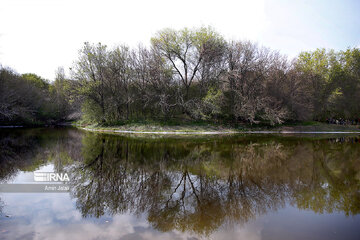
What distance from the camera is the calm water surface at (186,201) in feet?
16.9

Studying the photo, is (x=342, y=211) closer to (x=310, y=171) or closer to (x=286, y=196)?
(x=286, y=196)

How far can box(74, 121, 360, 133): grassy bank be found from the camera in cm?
3059

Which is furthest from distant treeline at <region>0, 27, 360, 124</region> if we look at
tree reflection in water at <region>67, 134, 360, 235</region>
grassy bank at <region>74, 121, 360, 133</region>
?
tree reflection in water at <region>67, 134, 360, 235</region>

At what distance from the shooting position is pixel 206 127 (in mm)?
31609

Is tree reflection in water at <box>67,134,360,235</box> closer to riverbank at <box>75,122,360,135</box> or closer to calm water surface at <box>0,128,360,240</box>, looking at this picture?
calm water surface at <box>0,128,360,240</box>

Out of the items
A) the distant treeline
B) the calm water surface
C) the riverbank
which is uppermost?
the distant treeline

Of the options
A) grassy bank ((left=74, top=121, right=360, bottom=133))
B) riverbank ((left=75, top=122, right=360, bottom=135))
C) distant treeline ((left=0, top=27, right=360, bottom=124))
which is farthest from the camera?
distant treeline ((left=0, top=27, right=360, bottom=124))

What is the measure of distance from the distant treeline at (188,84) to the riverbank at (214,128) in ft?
5.24

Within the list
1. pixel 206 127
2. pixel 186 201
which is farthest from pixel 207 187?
pixel 206 127

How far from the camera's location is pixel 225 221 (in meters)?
5.55

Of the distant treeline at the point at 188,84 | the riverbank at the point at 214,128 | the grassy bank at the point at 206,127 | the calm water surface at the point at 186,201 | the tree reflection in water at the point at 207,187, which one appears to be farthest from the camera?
the distant treeline at the point at 188,84

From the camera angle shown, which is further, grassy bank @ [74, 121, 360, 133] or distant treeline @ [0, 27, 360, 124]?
distant treeline @ [0, 27, 360, 124]

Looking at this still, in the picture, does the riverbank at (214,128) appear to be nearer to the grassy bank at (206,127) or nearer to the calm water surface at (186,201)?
the grassy bank at (206,127)

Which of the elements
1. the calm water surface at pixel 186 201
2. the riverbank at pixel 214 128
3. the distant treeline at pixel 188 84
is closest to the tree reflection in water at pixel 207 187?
the calm water surface at pixel 186 201
